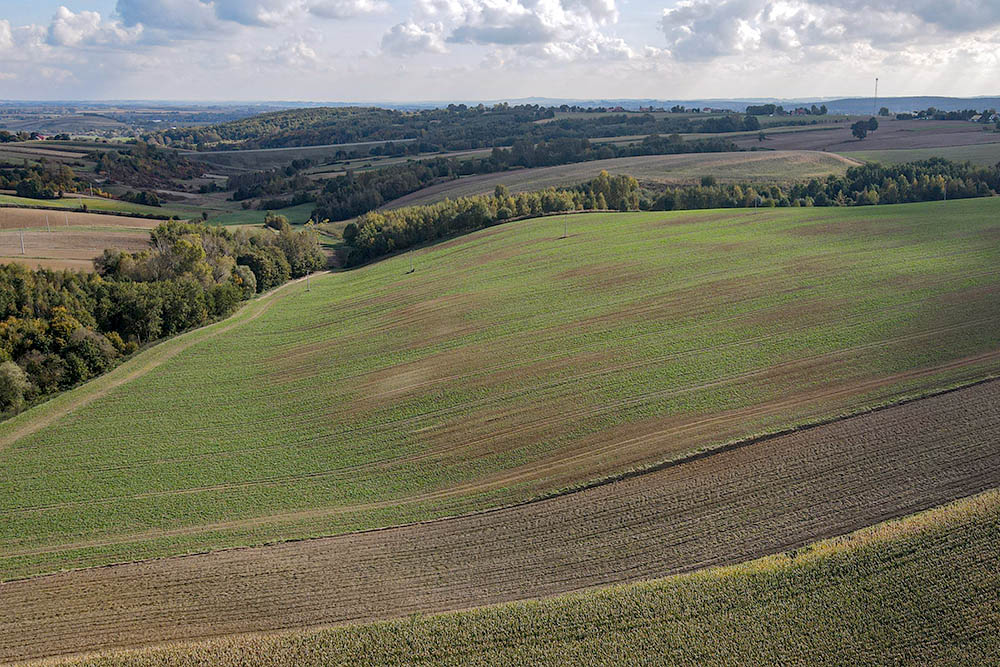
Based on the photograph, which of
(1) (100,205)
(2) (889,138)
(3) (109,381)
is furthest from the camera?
(2) (889,138)

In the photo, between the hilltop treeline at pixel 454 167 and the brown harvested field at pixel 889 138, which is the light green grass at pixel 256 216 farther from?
the brown harvested field at pixel 889 138

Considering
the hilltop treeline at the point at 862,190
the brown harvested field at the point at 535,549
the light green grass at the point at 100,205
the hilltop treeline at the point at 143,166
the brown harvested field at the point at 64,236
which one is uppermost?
the hilltop treeline at the point at 143,166

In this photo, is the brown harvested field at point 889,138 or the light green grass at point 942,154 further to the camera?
the brown harvested field at point 889,138

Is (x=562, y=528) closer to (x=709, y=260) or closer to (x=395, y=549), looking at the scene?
(x=395, y=549)

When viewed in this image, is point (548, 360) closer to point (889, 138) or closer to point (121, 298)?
point (121, 298)

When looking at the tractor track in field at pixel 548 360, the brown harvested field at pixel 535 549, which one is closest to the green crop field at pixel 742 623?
the brown harvested field at pixel 535 549

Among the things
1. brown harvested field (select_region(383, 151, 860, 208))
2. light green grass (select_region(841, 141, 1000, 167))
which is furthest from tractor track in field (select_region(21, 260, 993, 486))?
light green grass (select_region(841, 141, 1000, 167))

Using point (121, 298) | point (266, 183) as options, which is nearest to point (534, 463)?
point (121, 298)

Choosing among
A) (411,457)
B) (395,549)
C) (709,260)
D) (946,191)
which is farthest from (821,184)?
(395,549)
